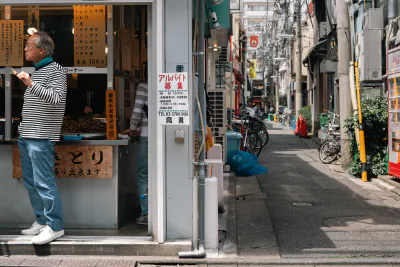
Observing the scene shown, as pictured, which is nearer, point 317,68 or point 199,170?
point 199,170

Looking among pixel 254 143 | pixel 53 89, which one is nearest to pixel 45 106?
pixel 53 89

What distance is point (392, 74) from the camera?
10500 mm

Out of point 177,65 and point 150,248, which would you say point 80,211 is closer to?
point 150,248

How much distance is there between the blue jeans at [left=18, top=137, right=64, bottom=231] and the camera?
5.55m

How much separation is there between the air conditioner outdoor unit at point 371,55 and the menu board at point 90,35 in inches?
354

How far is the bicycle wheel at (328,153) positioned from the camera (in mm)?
15019

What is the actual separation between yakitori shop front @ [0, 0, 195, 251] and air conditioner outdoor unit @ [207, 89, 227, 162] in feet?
18.1

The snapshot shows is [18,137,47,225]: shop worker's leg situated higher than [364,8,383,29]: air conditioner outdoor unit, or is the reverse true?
[364,8,383,29]: air conditioner outdoor unit

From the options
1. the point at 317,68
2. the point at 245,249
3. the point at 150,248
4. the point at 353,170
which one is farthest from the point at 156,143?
the point at 317,68

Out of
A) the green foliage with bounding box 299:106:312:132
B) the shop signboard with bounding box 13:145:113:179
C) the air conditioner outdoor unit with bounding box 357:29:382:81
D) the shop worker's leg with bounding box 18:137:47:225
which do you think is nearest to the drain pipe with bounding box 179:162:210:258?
the shop signboard with bounding box 13:145:113:179

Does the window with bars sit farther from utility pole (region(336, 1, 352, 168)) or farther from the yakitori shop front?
the yakitori shop front

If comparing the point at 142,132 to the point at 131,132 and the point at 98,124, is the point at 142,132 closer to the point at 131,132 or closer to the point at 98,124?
the point at 131,132

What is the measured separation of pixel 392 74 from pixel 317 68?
20240 millimetres

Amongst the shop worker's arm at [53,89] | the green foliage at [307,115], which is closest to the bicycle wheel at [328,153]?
the shop worker's arm at [53,89]
